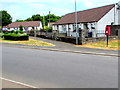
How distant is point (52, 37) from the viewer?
31.0m

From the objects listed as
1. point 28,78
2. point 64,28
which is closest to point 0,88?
point 28,78

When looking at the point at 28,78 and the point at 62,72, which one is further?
the point at 62,72

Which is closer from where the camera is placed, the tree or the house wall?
the house wall

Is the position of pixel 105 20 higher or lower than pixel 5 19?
lower

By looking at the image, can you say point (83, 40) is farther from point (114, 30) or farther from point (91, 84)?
point (91, 84)

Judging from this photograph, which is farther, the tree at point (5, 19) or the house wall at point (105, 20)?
the tree at point (5, 19)

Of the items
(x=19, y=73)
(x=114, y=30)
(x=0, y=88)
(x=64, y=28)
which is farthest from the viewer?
(x=64, y=28)

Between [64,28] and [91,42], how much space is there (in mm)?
24696

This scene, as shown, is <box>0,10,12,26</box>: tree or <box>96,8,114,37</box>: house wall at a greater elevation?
<box>0,10,12,26</box>: tree

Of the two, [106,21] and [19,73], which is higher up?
[106,21]

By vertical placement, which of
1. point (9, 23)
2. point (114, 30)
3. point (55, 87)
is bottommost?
point (55, 87)

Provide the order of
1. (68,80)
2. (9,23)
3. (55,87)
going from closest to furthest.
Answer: (55,87) → (68,80) → (9,23)

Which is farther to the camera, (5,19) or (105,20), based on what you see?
(5,19)

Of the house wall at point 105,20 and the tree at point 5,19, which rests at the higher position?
the tree at point 5,19
